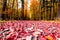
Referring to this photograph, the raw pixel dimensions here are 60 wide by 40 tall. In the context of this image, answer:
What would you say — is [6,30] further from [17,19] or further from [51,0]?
[51,0]

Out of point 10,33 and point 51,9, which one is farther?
point 51,9

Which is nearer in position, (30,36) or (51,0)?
(30,36)

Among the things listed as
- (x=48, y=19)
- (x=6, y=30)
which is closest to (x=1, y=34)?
(x=6, y=30)

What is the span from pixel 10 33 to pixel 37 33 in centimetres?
25

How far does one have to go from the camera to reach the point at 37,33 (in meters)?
1.72

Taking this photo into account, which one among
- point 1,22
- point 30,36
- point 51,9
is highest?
point 51,9

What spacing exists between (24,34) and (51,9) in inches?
15.0

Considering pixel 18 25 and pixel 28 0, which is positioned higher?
pixel 28 0

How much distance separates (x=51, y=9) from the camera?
1.85 m

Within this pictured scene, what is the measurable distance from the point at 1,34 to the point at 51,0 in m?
0.60

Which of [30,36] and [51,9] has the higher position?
[51,9]

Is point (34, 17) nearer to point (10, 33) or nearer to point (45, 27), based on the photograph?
point (45, 27)

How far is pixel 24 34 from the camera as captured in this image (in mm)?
1716

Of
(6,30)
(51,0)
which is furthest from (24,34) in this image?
(51,0)
